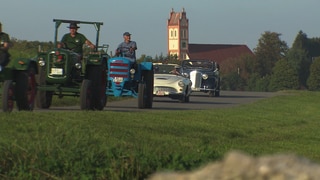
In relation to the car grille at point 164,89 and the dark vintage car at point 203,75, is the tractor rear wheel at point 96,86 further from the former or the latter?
the dark vintage car at point 203,75

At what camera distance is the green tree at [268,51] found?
469ft

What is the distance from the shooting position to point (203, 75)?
4012 cm

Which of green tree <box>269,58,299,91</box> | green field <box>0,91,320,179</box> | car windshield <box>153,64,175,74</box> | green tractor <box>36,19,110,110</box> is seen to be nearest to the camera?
green field <box>0,91,320,179</box>

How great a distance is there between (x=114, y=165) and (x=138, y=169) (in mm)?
200

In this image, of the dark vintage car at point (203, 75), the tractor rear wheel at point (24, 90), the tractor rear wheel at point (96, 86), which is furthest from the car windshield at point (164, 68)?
the tractor rear wheel at point (24, 90)

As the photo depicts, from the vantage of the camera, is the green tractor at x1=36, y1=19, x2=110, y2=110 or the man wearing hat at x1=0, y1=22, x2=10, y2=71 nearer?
the man wearing hat at x1=0, y1=22, x2=10, y2=71

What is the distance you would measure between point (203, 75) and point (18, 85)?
23031mm

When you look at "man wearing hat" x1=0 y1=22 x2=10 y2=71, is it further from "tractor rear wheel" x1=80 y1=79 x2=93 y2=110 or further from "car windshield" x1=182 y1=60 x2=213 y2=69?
"car windshield" x1=182 y1=60 x2=213 y2=69

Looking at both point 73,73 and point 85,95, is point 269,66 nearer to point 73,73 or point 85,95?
point 73,73

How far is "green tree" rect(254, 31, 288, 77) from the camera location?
469ft

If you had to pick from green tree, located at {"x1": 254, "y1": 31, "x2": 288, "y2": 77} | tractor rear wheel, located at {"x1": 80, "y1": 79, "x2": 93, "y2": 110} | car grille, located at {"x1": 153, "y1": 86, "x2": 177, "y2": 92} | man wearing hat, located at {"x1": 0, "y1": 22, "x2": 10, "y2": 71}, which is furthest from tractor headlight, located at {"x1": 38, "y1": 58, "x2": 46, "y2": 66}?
green tree, located at {"x1": 254, "y1": 31, "x2": 288, "y2": 77}

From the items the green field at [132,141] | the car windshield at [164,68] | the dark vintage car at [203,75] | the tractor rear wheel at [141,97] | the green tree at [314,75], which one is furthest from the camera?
the green tree at [314,75]

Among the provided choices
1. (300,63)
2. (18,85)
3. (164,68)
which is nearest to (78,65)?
(18,85)

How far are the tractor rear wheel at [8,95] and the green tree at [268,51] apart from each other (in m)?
124
